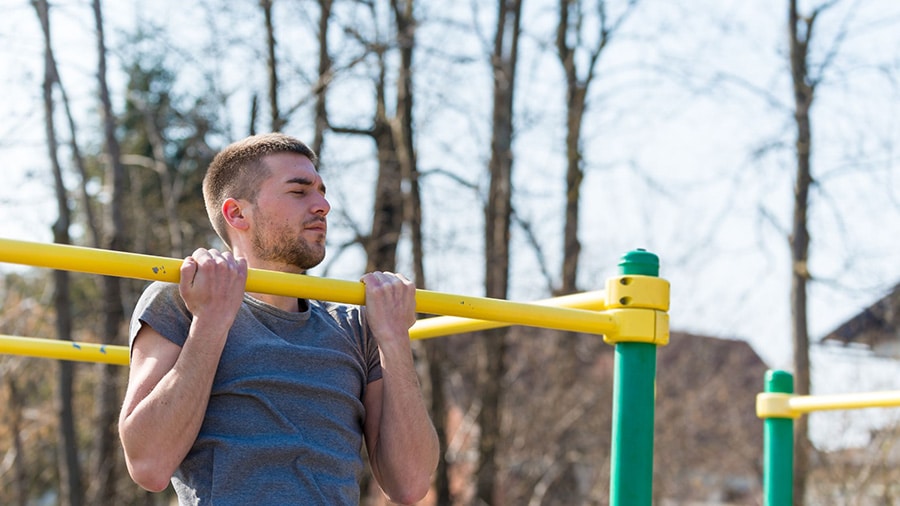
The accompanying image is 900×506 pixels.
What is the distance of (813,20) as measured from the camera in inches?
374

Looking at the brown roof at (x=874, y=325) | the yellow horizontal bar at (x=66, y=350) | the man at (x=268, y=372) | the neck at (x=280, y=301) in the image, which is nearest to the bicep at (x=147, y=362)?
the man at (x=268, y=372)

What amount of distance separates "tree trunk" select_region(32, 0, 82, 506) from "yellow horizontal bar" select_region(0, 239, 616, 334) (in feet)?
22.4

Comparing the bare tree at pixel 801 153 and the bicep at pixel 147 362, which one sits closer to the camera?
the bicep at pixel 147 362

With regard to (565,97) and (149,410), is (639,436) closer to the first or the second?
(149,410)

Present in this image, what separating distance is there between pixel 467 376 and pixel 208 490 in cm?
1014

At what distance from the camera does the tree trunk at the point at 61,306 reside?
8.25 meters

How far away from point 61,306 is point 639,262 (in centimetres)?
694

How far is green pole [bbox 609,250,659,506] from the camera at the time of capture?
2.10m

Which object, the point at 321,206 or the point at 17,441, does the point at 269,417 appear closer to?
the point at 321,206

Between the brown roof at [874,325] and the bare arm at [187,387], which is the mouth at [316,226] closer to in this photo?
the bare arm at [187,387]

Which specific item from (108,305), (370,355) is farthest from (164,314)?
(108,305)

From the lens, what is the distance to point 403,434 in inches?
80.5

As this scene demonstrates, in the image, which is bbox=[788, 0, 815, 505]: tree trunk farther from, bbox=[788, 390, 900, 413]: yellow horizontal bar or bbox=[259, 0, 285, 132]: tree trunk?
bbox=[788, 390, 900, 413]: yellow horizontal bar

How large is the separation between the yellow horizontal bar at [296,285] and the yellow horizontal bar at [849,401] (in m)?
1.10
